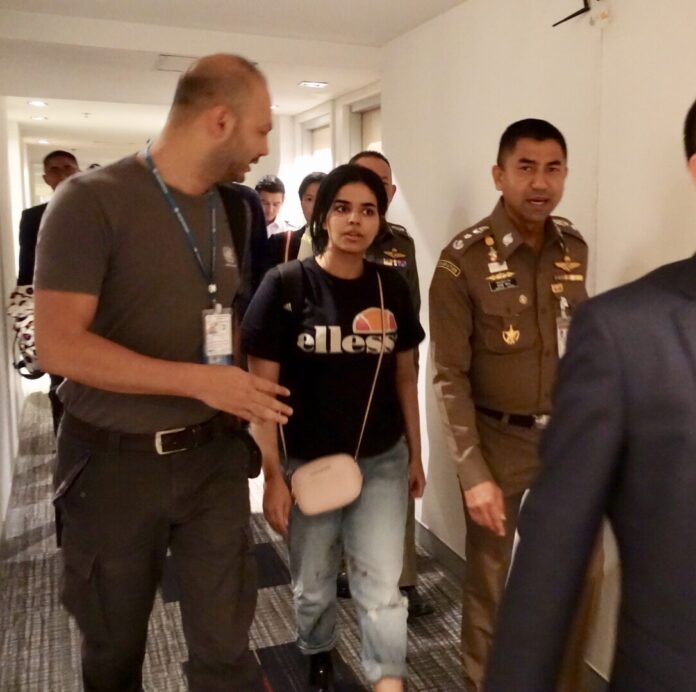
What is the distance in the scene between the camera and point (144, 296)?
154 centimetres

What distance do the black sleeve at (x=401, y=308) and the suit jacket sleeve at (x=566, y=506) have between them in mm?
1358

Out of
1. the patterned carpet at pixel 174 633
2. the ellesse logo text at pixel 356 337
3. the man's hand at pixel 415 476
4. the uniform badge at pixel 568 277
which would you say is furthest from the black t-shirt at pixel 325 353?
the patterned carpet at pixel 174 633

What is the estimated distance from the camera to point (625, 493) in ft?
2.44

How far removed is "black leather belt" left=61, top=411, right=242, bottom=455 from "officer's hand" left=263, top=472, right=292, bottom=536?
426 mm

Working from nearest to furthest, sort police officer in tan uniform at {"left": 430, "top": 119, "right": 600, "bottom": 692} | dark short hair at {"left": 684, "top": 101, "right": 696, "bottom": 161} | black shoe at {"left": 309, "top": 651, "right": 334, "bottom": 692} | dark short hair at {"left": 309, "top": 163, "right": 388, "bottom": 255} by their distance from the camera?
dark short hair at {"left": 684, "top": 101, "right": 696, "bottom": 161}, police officer in tan uniform at {"left": 430, "top": 119, "right": 600, "bottom": 692}, dark short hair at {"left": 309, "top": 163, "right": 388, "bottom": 255}, black shoe at {"left": 309, "top": 651, "right": 334, "bottom": 692}

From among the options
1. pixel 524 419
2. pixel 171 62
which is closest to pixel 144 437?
pixel 524 419

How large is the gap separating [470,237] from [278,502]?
34.6 inches

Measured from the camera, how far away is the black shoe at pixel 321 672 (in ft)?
7.44

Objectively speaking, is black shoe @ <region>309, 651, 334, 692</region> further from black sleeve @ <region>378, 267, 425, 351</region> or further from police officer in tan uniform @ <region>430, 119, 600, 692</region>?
black sleeve @ <region>378, 267, 425, 351</region>

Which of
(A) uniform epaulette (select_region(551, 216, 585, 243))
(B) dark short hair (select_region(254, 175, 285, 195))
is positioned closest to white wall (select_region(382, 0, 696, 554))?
(A) uniform epaulette (select_region(551, 216, 585, 243))

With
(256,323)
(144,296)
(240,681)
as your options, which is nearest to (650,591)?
(144,296)

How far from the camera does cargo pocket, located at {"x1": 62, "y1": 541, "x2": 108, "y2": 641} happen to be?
1.57 m

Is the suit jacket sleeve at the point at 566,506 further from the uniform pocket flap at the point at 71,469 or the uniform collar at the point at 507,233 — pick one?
the uniform collar at the point at 507,233

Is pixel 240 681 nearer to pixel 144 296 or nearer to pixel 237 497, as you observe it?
pixel 237 497
